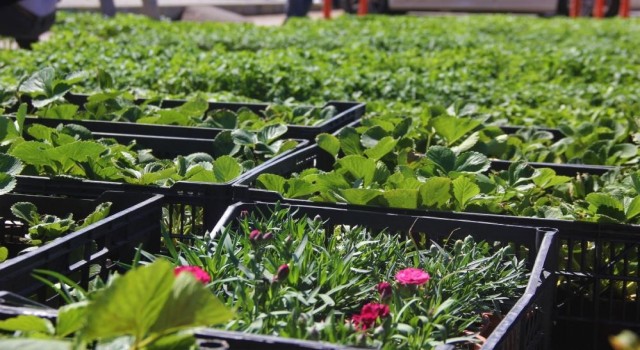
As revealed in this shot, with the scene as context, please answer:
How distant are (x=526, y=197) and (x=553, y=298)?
646 millimetres

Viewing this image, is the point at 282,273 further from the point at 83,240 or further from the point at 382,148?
the point at 382,148

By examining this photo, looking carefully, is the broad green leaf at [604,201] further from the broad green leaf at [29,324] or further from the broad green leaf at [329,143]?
the broad green leaf at [29,324]

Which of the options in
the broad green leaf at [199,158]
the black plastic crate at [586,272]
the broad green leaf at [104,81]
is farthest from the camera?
the broad green leaf at [104,81]

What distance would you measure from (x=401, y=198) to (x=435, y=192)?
0.36ft

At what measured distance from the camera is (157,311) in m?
1.50

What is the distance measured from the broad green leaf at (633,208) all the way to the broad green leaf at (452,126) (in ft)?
3.72

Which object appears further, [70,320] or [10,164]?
[10,164]

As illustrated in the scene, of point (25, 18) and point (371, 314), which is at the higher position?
point (371, 314)

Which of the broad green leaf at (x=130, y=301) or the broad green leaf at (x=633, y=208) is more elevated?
the broad green leaf at (x=130, y=301)

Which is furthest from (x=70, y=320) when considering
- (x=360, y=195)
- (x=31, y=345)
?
(x=360, y=195)

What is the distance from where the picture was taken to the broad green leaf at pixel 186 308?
4.96ft

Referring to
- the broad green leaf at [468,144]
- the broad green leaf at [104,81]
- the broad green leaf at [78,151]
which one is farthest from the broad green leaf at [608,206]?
the broad green leaf at [104,81]

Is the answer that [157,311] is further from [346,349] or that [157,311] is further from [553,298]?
[553,298]

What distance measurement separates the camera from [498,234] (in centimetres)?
266
